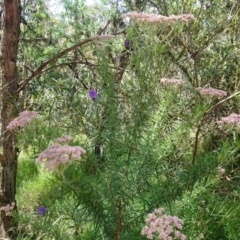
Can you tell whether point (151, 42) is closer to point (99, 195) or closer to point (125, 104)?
point (125, 104)

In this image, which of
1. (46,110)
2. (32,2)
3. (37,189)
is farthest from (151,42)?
(32,2)

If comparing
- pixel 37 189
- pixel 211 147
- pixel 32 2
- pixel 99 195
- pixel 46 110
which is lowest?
pixel 37 189

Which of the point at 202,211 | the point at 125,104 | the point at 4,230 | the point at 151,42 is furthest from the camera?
the point at 4,230

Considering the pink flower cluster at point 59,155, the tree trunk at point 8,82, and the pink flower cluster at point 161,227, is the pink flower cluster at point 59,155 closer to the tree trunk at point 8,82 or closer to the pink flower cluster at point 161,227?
the pink flower cluster at point 161,227

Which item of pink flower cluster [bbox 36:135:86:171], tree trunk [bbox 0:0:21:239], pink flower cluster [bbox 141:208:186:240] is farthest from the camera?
tree trunk [bbox 0:0:21:239]

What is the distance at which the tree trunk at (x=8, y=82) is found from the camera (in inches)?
94.3

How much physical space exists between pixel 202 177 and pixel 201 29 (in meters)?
1.92

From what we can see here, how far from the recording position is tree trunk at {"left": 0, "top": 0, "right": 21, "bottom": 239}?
2.40 meters

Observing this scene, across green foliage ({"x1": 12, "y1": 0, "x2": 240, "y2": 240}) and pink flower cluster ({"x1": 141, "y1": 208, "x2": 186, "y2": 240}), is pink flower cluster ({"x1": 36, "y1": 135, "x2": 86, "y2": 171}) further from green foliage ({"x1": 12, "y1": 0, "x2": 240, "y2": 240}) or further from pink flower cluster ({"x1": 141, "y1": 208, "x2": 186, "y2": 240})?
pink flower cluster ({"x1": 141, "y1": 208, "x2": 186, "y2": 240})

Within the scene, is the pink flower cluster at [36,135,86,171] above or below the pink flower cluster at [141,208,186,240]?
above

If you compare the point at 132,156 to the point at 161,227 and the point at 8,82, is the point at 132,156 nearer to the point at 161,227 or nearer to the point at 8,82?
the point at 161,227

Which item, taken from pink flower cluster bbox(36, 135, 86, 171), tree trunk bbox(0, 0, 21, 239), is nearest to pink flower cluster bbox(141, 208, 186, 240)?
pink flower cluster bbox(36, 135, 86, 171)

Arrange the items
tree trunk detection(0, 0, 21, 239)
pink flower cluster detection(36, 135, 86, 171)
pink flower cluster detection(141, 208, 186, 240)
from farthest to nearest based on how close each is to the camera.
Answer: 1. tree trunk detection(0, 0, 21, 239)
2. pink flower cluster detection(141, 208, 186, 240)
3. pink flower cluster detection(36, 135, 86, 171)

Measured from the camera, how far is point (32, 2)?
392cm
